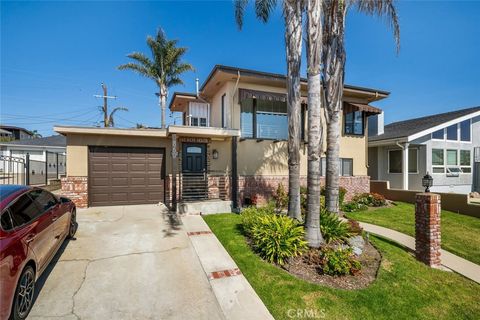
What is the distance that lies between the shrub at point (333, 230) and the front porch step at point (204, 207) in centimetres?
452

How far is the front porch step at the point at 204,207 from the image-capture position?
9690mm

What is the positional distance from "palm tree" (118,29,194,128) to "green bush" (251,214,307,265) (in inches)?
665

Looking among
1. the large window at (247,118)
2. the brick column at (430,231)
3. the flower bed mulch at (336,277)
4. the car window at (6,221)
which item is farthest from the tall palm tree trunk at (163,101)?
the brick column at (430,231)

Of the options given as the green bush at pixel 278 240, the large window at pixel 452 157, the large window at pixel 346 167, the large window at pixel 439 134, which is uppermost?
the large window at pixel 439 134

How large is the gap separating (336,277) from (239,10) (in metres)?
10.3

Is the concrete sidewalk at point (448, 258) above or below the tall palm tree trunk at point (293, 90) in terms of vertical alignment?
below

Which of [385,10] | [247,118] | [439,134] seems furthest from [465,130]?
[247,118]

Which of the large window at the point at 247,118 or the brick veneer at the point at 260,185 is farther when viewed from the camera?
the large window at the point at 247,118

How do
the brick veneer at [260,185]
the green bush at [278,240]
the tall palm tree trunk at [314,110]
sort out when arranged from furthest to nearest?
the brick veneer at [260,185] < the tall palm tree trunk at [314,110] < the green bush at [278,240]

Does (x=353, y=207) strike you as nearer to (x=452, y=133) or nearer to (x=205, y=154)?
(x=205, y=154)

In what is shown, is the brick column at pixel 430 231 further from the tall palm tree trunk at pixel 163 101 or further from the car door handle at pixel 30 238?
the tall palm tree trunk at pixel 163 101

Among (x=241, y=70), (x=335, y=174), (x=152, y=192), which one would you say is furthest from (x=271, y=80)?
(x=152, y=192)

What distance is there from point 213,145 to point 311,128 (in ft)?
21.8

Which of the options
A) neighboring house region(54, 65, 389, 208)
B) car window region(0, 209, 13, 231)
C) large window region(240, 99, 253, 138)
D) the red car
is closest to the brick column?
neighboring house region(54, 65, 389, 208)
